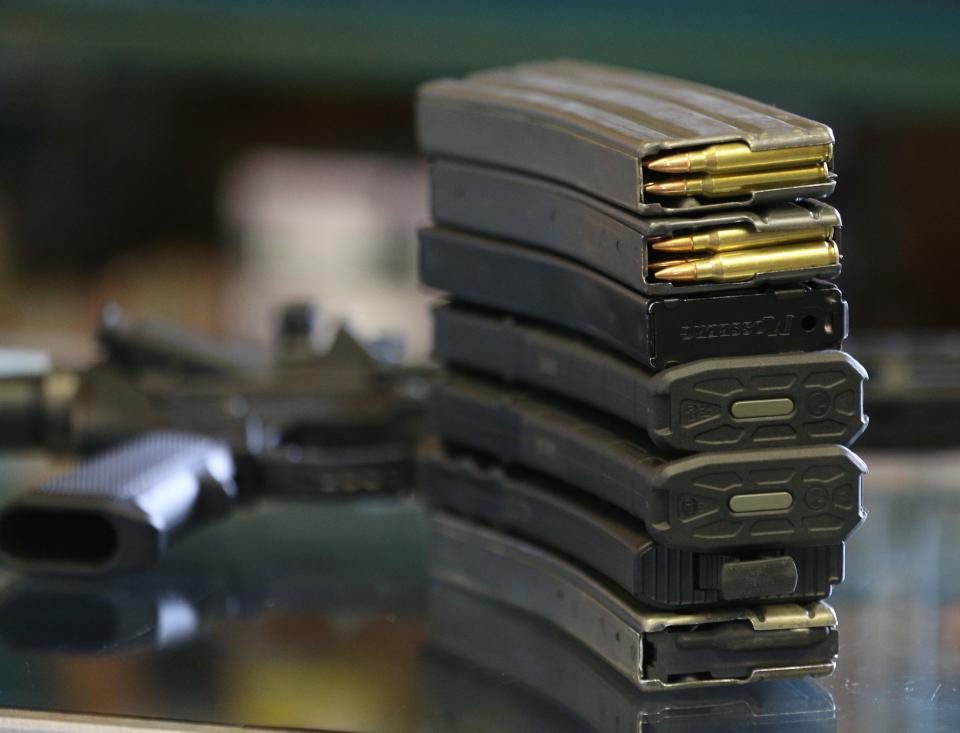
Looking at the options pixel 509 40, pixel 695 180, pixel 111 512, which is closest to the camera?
pixel 695 180

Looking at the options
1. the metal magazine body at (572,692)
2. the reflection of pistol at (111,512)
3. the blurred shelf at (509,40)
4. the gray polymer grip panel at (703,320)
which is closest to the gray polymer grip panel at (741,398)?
the gray polymer grip panel at (703,320)

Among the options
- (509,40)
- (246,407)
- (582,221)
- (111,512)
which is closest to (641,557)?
(582,221)

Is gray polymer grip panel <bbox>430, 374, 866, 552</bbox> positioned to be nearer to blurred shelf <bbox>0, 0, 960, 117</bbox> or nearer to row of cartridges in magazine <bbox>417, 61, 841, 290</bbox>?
row of cartridges in magazine <bbox>417, 61, 841, 290</bbox>

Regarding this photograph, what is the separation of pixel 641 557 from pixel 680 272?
0.15 metres

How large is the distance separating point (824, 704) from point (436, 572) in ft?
1.01

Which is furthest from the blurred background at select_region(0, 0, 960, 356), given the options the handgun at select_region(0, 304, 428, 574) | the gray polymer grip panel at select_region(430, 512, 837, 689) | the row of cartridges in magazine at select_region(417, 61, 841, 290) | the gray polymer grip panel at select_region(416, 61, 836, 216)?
the gray polymer grip panel at select_region(430, 512, 837, 689)

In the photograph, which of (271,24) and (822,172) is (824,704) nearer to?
(822,172)

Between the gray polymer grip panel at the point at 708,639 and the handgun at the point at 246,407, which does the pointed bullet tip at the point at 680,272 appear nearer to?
the gray polymer grip panel at the point at 708,639

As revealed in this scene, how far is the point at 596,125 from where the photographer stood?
0.84m

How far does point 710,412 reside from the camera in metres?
0.78

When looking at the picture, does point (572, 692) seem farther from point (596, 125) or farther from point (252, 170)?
point (252, 170)

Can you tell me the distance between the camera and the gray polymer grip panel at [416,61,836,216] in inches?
30.3

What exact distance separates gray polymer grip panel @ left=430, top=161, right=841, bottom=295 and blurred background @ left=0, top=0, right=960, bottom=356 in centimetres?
117

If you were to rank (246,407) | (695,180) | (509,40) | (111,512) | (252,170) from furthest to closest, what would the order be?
(252,170)
(509,40)
(246,407)
(111,512)
(695,180)
